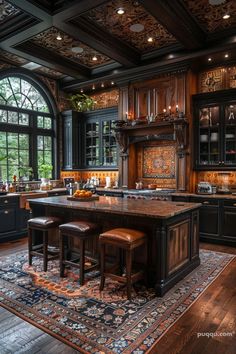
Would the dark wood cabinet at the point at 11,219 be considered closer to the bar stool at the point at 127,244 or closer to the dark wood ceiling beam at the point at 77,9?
the bar stool at the point at 127,244

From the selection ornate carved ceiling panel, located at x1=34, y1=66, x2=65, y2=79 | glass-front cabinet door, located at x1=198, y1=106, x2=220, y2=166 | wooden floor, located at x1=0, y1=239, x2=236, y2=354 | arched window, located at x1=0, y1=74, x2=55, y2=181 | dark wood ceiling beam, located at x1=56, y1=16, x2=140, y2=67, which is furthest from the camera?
ornate carved ceiling panel, located at x1=34, y1=66, x2=65, y2=79

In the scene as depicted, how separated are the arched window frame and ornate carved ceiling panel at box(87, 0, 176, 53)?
9.05ft

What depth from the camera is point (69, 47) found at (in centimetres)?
568

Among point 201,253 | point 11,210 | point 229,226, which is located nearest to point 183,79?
point 229,226

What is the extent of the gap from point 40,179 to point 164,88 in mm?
3858

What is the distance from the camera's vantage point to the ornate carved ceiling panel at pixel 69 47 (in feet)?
16.9

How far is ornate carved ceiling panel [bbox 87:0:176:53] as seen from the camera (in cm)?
419

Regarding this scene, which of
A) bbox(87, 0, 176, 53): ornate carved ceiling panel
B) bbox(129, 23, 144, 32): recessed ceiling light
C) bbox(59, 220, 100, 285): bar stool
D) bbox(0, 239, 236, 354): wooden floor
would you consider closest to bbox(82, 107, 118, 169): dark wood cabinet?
bbox(87, 0, 176, 53): ornate carved ceiling panel

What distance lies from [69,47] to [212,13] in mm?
2822

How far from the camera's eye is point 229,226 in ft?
17.0

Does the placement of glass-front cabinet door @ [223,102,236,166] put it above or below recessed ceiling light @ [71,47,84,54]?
below

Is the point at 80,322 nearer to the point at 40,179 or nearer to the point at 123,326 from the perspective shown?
the point at 123,326

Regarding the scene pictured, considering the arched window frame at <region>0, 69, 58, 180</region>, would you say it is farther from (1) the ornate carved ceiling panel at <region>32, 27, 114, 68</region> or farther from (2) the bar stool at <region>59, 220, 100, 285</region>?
(2) the bar stool at <region>59, 220, 100, 285</region>

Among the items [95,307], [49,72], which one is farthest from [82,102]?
[95,307]
